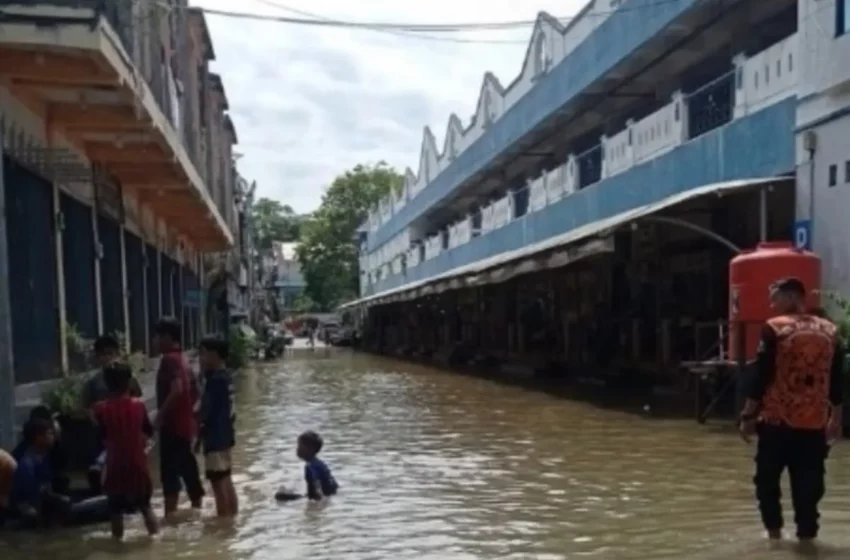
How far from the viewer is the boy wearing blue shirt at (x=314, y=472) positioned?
32.0 ft

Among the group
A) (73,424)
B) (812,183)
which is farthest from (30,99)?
(812,183)

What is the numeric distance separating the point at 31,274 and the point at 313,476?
444cm

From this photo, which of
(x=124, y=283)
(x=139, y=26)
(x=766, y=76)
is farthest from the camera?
(x=124, y=283)

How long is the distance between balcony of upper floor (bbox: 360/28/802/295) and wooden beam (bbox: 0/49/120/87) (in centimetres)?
876

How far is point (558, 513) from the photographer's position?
28.8 feet

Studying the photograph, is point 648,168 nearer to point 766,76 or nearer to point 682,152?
point 682,152

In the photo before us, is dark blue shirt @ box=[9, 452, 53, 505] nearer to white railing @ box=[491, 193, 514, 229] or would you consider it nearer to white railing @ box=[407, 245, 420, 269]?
white railing @ box=[491, 193, 514, 229]

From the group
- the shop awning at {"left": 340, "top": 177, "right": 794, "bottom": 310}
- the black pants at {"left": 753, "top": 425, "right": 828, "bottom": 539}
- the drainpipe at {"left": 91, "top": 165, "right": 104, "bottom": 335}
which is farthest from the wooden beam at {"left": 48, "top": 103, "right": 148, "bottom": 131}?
the black pants at {"left": 753, "top": 425, "right": 828, "bottom": 539}

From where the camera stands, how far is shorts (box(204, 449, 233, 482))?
8.73 metres

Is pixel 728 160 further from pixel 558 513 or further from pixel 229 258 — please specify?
pixel 229 258

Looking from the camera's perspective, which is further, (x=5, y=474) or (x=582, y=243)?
(x=582, y=243)

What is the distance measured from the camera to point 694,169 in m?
17.6

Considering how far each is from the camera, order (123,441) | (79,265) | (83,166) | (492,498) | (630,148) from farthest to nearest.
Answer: (630,148), (79,265), (83,166), (492,498), (123,441)

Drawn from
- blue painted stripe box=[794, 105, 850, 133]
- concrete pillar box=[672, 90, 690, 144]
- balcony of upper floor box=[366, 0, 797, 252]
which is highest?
balcony of upper floor box=[366, 0, 797, 252]
